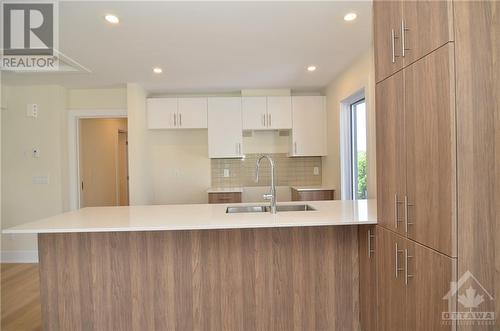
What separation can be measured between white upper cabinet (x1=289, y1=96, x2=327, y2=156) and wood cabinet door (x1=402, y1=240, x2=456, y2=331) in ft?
9.77

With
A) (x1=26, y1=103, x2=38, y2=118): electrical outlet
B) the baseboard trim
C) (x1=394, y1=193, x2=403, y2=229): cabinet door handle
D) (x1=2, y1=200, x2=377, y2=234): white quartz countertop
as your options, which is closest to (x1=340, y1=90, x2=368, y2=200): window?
(x1=2, y1=200, x2=377, y2=234): white quartz countertop

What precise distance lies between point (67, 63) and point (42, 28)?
3.15ft

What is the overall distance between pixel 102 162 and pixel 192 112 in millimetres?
2246

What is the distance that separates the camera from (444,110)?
3.83 ft

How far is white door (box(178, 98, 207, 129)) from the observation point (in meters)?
4.28

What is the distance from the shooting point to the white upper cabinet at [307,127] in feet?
14.3

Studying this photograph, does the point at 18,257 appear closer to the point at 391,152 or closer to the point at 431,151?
the point at 391,152

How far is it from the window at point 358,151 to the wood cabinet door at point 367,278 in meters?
1.64

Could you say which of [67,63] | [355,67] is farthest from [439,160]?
[67,63]

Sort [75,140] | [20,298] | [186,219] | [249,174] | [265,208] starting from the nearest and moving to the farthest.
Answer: [186,219] < [265,208] < [20,298] < [75,140] < [249,174]

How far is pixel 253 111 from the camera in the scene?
432 cm

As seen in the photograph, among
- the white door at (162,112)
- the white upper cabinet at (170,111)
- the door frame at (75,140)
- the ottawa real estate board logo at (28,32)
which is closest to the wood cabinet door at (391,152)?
the ottawa real estate board logo at (28,32)

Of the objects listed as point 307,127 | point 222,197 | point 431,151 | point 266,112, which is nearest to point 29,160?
point 222,197

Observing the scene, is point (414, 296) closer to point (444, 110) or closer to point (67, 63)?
point (444, 110)
